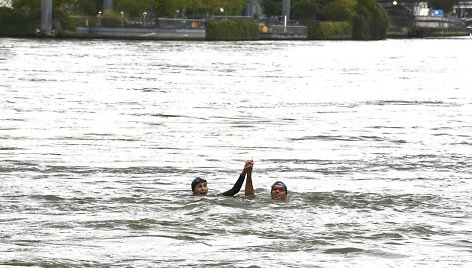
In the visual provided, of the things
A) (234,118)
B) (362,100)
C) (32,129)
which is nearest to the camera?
(32,129)

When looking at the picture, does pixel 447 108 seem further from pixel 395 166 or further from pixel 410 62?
pixel 410 62

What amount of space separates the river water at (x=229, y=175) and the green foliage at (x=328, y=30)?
4194 inches

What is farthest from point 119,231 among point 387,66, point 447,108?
point 387,66

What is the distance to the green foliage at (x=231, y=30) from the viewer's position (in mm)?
128000

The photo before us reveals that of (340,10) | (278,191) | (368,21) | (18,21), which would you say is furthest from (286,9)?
(278,191)

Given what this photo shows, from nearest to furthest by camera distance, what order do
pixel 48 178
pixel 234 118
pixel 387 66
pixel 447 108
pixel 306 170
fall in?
pixel 48 178 < pixel 306 170 < pixel 234 118 < pixel 447 108 < pixel 387 66

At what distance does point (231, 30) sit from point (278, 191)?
110m

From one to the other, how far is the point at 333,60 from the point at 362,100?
39473 millimetres

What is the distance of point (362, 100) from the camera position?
4538 cm

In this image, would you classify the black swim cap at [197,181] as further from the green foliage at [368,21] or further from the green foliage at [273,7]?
the green foliage at [273,7]

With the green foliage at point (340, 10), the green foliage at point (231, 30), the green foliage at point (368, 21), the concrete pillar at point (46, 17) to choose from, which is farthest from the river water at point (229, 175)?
the green foliage at point (368, 21)

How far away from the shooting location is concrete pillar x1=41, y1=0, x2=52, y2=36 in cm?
11031

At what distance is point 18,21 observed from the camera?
376 feet

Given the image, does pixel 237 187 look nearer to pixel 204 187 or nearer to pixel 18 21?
pixel 204 187
